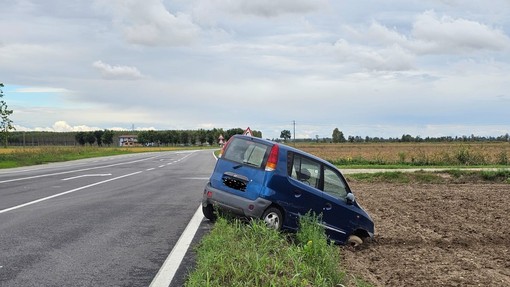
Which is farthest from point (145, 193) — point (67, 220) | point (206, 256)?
point (206, 256)

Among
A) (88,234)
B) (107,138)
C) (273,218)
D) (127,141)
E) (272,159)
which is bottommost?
(127,141)

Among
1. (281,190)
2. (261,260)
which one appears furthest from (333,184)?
(261,260)

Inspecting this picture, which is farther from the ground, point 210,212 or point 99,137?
point 210,212

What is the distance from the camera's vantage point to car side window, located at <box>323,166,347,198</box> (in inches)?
356

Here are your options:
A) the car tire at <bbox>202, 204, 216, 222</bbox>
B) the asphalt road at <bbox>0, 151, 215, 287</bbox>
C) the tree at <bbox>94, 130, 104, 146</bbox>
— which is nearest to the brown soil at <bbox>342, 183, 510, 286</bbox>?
the car tire at <bbox>202, 204, 216, 222</bbox>

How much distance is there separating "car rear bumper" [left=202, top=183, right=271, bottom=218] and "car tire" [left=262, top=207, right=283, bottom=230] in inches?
4.1

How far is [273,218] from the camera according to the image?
Result: 821 centimetres

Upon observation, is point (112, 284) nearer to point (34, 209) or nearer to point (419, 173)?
point (34, 209)

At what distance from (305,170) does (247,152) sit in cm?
104

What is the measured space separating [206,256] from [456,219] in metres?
7.66

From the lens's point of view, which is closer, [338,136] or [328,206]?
[328,206]

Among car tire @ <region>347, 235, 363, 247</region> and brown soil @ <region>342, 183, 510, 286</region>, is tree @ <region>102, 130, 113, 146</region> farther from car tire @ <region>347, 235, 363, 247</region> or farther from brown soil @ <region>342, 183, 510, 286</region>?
car tire @ <region>347, 235, 363, 247</region>

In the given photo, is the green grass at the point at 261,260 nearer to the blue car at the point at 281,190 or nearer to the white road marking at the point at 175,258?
the white road marking at the point at 175,258

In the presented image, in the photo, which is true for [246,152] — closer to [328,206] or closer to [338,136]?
[328,206]
